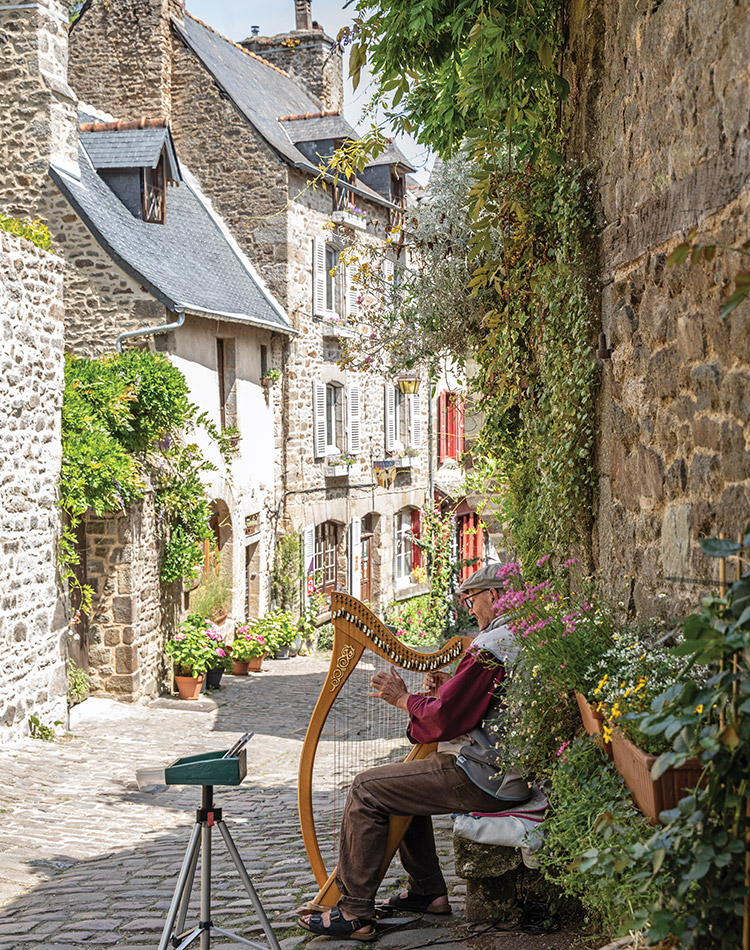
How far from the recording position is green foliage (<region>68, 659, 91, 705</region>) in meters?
10.1

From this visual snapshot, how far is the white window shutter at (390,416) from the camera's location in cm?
1975

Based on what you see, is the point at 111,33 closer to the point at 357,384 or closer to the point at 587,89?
the point at 357,384

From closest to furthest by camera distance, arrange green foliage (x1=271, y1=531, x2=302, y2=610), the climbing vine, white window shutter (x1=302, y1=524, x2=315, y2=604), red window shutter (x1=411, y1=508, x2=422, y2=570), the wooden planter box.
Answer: the wooden planter box, the climbing vine, green foliage (x1=271, y1=531, x2=302, y2=610), white window shutter (x1=302, y1=524, x2=315, y2=604), red window shutter (x1=411, y1=508, x2=422, y2=570)

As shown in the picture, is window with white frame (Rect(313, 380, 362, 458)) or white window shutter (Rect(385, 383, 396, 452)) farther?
white window shutter (Rect(385, 383, 396, 452))

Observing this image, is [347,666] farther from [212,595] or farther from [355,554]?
[355,554]

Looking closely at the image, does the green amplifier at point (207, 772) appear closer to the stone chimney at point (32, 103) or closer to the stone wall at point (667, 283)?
the stone wall at point (667, 283)

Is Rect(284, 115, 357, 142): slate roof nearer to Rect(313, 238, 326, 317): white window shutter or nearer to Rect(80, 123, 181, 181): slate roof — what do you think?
Rect(313, 238, 326, 317): white window shutter

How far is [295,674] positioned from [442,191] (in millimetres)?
9103

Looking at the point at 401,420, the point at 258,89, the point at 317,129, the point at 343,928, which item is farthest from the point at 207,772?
the point at 401,420

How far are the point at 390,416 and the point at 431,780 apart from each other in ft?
53.2

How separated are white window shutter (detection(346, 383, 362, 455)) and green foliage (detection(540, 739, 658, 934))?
1483 centimetres

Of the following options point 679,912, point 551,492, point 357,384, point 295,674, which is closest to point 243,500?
point 295,674

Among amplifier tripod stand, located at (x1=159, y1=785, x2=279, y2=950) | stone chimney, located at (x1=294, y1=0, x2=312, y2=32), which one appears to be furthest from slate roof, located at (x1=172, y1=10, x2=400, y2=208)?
amplifier tripod stand, located at (x1=159, y1=785, x2=279, y2=950)

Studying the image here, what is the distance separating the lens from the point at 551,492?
423cm
